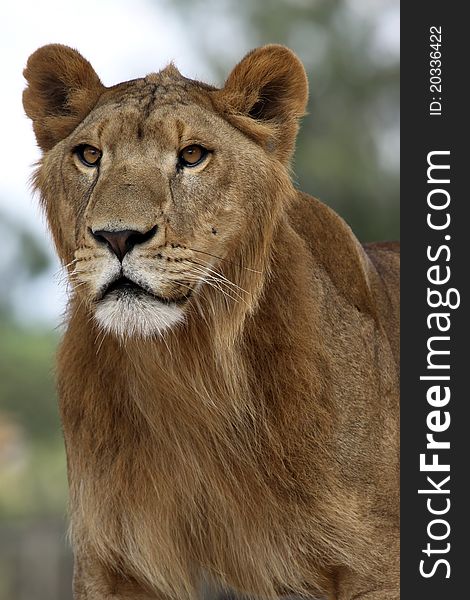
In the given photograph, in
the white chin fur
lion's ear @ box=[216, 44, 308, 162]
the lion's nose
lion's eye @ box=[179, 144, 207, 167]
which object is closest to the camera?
the lion's nose

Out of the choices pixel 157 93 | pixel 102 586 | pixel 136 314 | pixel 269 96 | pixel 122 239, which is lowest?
pixel 102 586

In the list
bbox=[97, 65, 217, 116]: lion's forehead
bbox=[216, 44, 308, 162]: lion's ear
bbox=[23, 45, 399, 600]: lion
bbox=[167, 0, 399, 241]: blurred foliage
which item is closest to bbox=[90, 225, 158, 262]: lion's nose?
bbox=[23, 45, 399, 600]: lion

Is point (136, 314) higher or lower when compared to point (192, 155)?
lower

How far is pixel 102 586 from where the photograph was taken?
514cm

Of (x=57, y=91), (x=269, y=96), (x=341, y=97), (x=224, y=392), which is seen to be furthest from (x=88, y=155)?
(x=341, y=97)

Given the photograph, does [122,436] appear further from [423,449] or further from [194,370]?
[423,449]

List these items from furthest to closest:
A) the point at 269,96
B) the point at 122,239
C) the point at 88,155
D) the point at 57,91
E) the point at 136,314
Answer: the point at 57,91, the point at 269,96, the point at 88,155, the point at 136,314, the point at 122,239

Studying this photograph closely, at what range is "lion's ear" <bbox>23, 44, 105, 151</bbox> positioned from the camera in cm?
504

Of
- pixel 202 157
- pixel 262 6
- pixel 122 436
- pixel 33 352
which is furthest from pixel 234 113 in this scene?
pixel 33 352

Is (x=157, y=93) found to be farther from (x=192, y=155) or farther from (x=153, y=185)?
(x=153, y=185)

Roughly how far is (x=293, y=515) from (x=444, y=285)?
1025 millimetres

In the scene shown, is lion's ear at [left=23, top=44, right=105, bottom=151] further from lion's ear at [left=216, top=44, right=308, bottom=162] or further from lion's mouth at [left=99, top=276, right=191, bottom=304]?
lion's mouth at [left=99, top=276, right=191, bottom=304]

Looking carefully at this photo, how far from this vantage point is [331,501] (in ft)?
16.3

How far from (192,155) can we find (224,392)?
89cm
